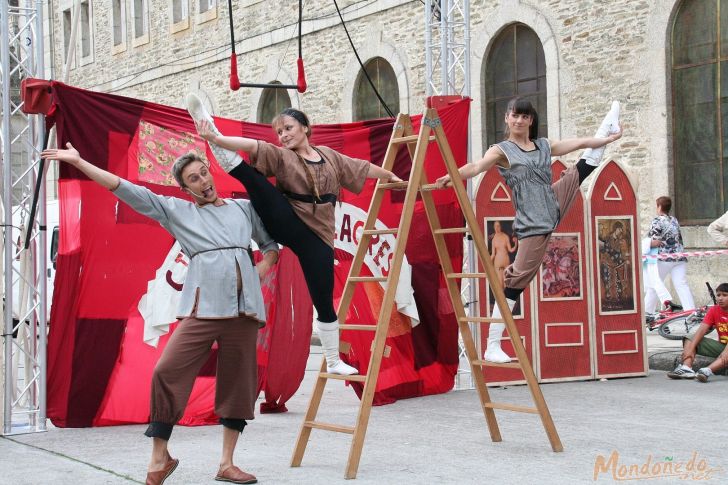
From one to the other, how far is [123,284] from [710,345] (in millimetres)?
5283

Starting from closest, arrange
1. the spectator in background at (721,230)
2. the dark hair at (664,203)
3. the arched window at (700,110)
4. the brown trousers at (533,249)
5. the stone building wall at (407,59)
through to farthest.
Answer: the brown trousers at (533,249), the spectator in background at (721,230), the dark hair at (664,203), the arched window at (700,110), the stone building wall at (407,59)

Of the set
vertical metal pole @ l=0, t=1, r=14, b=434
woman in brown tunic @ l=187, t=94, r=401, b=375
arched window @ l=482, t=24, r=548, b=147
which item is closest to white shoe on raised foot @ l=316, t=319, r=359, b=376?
woman in brown tunic @ l=187, t=94, r=401, b=375

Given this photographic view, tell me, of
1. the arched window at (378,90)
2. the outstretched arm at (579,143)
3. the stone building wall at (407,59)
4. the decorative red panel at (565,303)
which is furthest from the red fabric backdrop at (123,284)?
the arched window at (378,90)

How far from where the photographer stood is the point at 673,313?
13.9 meters

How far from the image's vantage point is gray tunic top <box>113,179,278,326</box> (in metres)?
5.72

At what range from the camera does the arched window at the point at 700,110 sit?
50.9 feet

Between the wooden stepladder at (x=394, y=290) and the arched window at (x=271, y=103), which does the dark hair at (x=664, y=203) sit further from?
the arched window at (x=271, y=103)

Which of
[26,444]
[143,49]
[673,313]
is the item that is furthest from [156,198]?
[143,49]

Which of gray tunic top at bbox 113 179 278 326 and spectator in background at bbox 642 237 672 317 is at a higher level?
gray tunic top at bbox 113 179 278 326

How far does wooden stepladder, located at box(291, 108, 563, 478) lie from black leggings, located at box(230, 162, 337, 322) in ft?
0.82

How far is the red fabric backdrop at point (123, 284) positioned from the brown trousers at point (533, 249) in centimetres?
186

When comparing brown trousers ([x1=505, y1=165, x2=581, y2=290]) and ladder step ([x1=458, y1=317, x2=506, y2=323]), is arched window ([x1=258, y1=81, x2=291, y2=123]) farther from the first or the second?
ladder step ([x1=458, y1=317, x2=506, y2=323])

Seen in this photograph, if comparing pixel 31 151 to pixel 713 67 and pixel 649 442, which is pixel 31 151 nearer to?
pixel 649 442

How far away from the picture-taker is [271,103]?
25422mm
